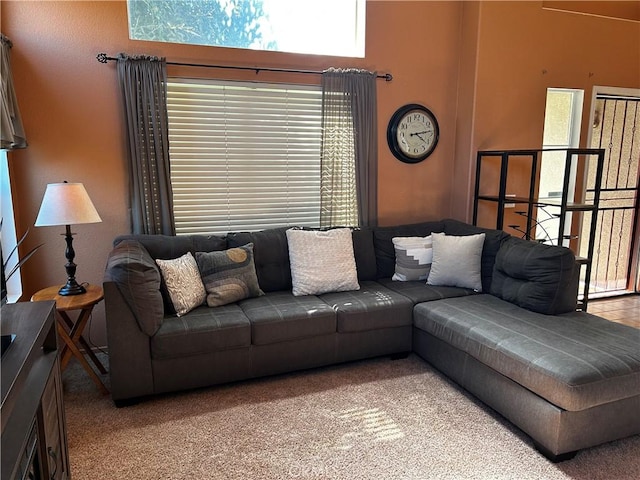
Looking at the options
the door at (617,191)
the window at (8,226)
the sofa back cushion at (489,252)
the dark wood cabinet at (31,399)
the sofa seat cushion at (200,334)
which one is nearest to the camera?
the dark wood cabinet at (31,399)

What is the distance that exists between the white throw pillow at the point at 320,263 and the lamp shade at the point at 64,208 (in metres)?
1.41

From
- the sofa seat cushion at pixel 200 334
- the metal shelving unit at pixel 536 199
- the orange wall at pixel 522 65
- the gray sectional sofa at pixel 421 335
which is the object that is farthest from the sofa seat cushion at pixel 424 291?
the sofa seat cushion at pixel 200 334

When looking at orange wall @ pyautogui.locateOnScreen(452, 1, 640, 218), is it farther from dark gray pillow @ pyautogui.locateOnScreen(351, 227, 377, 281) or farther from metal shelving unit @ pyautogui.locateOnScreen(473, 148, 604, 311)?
dark gray pillow @ pyautogui.locateOnScreen(351, 227, 377, 281)

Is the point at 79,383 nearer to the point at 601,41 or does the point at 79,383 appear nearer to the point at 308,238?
the point at 308,238

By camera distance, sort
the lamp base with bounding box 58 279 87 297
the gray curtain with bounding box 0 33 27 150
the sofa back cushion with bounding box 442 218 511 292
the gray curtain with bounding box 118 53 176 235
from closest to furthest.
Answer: the gray curtain with bounding box 0 33 27 150
the lamp base with bounding box 58 279 87 297
the gray curtain with bounding box 118 53 176 235
the sofa back cushion with bounding box 442 218 511 292

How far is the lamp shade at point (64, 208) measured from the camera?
→ 270 cm

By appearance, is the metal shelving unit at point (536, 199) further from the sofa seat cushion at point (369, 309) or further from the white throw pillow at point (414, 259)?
the sofa seat cushion at point (369, 309)

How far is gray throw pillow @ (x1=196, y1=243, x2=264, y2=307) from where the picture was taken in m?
3.09

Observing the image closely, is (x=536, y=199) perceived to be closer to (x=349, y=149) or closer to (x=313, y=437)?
(x=349, y=149)

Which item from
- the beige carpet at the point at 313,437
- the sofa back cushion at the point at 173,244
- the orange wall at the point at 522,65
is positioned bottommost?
the beige carpet at the point at 313,437

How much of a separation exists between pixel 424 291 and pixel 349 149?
139 cm

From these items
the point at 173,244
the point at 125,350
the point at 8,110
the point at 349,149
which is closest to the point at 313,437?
the point at 125,350

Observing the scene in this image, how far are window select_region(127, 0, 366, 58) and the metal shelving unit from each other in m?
1.62

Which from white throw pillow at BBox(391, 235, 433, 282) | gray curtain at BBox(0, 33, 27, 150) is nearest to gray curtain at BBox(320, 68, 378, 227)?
white throw pillow at BBox(391, 235, 433, 282)
